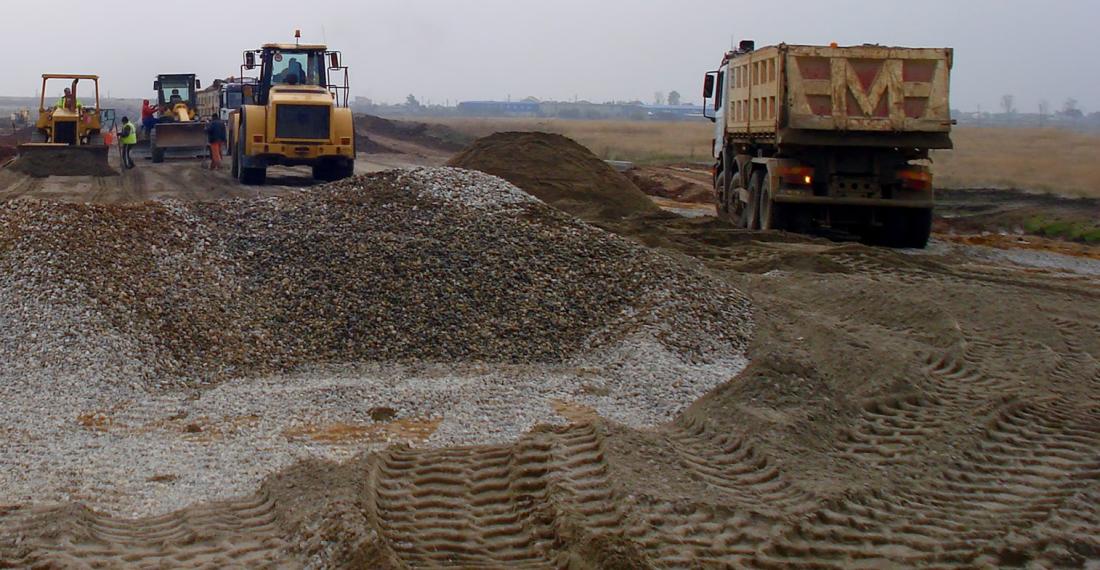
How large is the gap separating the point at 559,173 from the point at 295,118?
5.42 metres

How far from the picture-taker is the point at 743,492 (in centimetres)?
604

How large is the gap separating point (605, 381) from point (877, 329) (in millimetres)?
3104

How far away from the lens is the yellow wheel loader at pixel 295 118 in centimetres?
2248

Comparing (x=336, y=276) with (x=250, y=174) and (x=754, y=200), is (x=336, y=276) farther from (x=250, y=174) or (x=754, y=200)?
(x=250, y=174)

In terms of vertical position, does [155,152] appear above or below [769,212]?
above

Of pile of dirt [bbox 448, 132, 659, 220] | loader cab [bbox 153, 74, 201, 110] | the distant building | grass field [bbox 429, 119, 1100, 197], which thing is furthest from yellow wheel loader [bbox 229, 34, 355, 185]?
the distant building

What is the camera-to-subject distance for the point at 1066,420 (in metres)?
7.54

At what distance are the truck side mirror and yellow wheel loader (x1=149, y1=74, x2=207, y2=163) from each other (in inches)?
640

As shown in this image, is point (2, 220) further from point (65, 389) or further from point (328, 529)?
point (328, 529)

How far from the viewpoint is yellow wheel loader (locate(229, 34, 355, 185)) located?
73.8 feet

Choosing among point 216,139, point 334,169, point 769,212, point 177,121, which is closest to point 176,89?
point 177,121

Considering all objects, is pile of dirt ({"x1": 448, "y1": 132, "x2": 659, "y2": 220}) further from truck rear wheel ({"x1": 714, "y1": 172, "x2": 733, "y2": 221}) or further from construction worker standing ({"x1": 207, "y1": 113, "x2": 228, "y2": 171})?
construction worker standing ({"x1": 207, "y1": 113, "x2": 228, "y2": 171})

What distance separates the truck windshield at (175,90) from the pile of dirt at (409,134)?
11164 mm

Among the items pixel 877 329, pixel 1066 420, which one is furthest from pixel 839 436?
pixel 877 329
